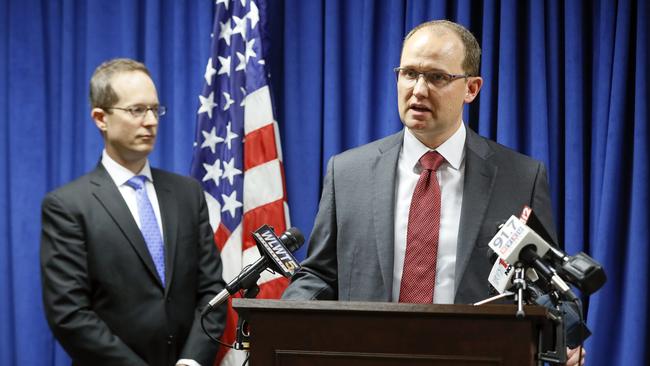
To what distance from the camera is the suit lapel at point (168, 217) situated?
3.59 meters

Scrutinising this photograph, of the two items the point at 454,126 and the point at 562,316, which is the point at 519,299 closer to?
the point at 562,316

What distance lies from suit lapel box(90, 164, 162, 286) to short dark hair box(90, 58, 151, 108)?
0.33 metres

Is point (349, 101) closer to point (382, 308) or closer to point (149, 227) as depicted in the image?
point (149, 227)

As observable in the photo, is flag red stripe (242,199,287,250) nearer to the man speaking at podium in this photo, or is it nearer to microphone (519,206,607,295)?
the man speaking at podium

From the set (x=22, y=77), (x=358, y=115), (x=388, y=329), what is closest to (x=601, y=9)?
(x=358, y=115)

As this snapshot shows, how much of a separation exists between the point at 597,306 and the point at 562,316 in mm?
2186

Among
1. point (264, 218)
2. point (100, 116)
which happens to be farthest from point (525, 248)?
point (264, 218)

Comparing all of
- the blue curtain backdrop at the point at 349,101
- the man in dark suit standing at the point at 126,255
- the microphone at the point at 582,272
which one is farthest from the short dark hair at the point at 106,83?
the microphone at the point at 582,272

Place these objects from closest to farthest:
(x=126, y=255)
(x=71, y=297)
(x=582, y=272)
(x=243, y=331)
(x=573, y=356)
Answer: (x=582, y=272), (x=243, y=331), (x=573, y=356), (x=71, y=297), (x=126, y=255)

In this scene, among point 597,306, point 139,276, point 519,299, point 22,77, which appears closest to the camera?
point 519,299

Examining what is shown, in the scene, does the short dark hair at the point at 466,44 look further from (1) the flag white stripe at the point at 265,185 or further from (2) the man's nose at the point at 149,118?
(1) the flag white stripe at the point at 265,185

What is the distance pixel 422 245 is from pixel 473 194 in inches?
9.0

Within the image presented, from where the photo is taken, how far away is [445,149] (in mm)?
2918

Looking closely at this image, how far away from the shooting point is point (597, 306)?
416cm
